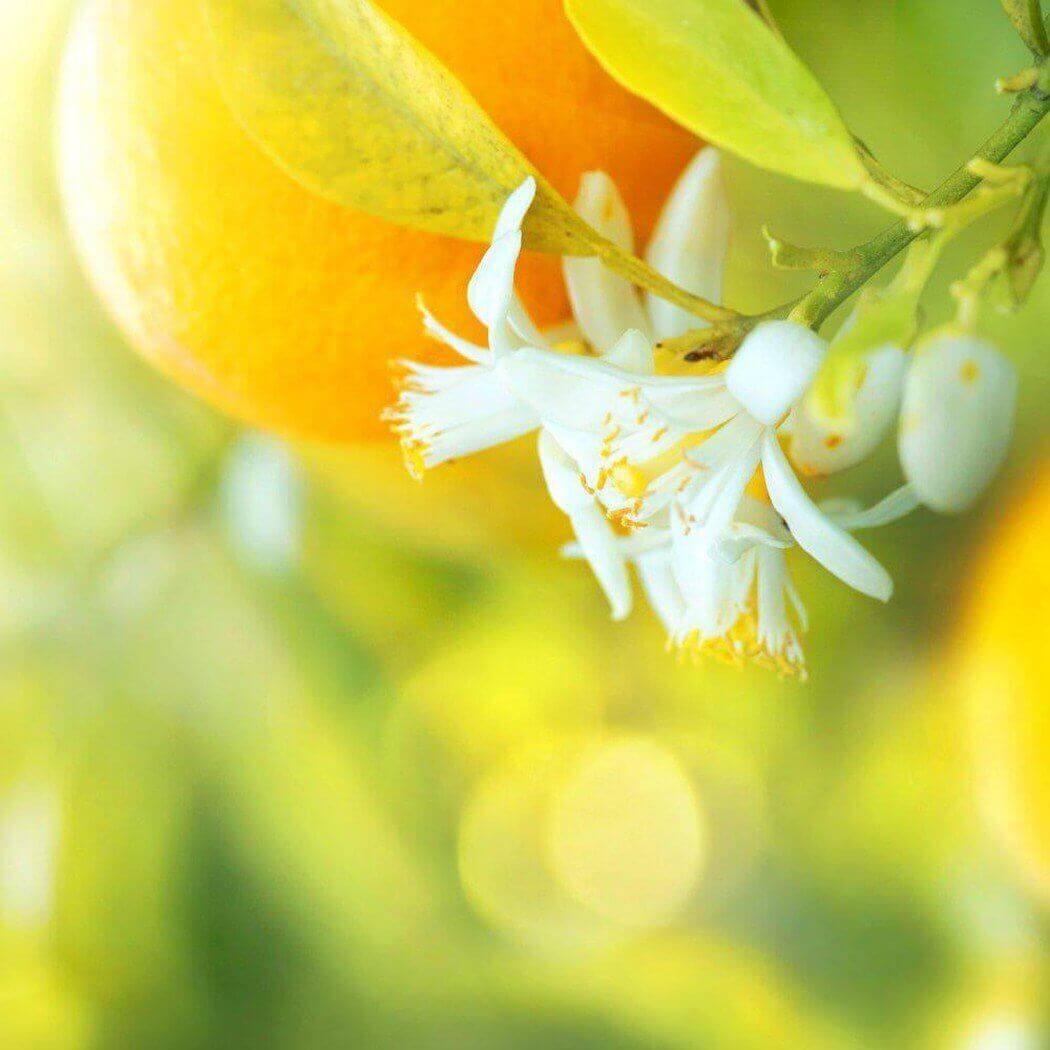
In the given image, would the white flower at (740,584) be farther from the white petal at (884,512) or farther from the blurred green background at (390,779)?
the blurred green background at (390,779)

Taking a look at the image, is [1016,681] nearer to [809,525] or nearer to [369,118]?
[809,525]

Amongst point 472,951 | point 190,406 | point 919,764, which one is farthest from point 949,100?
point 472,951

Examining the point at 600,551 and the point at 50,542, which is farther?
the point at 50,542

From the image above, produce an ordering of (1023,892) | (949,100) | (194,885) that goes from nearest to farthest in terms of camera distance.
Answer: (949,100) → (1023,892) → (194,885)

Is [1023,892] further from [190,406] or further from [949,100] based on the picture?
[190,406]

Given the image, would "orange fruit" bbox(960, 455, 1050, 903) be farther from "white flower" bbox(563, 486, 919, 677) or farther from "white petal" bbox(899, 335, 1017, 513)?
"white petal" bbox(899, 335, 1017, 513)

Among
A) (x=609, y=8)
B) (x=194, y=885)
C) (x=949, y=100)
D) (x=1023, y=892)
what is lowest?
(x=1023, y=892)
